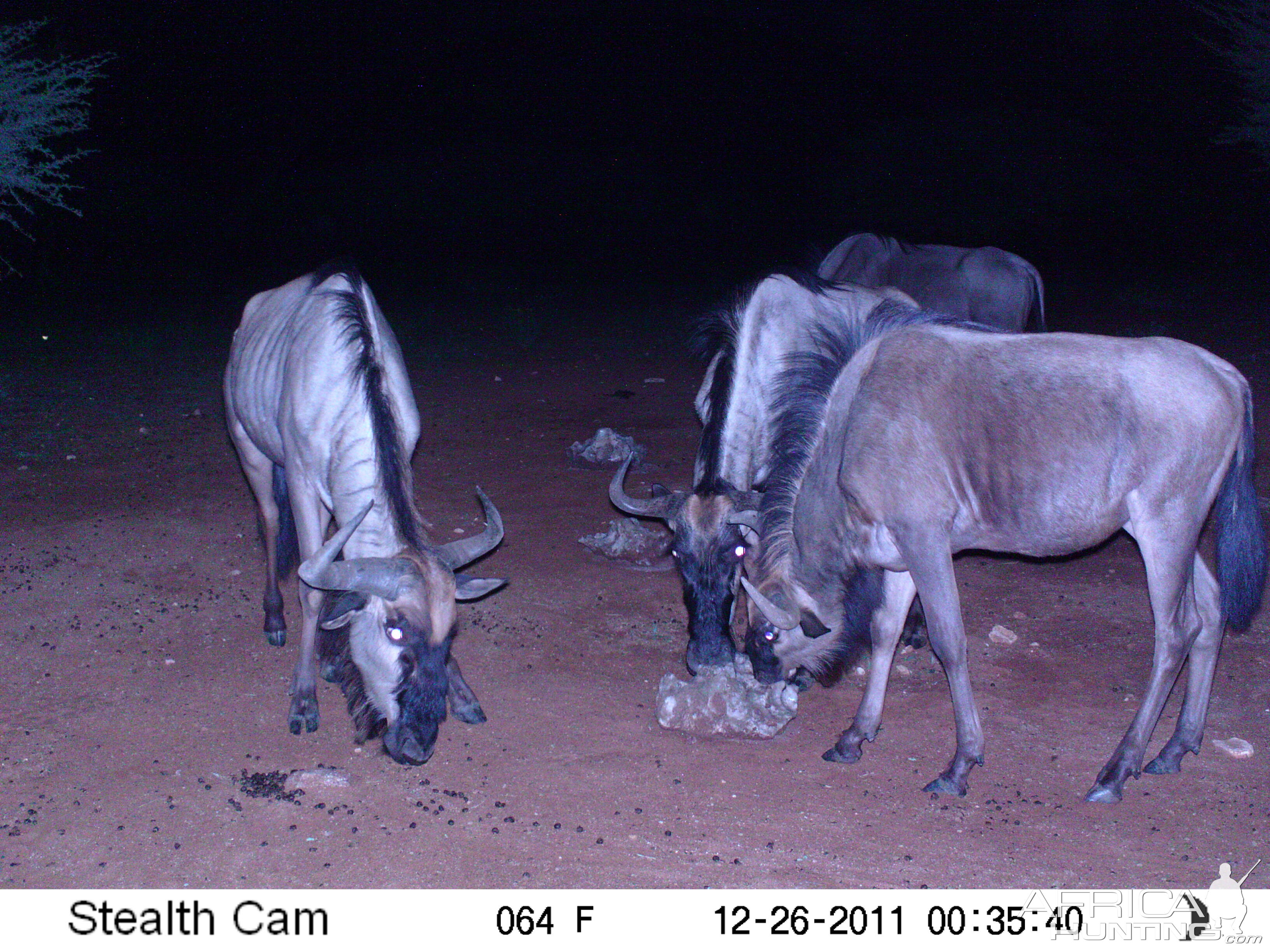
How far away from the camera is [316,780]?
4340 mm

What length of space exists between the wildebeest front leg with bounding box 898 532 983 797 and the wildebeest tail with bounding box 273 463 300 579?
3.34 metres

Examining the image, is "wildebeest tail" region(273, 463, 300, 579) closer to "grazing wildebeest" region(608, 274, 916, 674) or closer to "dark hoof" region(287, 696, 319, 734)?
"dark hoof" region(287, 696, 319, 734)

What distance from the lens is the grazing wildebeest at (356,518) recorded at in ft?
13.8

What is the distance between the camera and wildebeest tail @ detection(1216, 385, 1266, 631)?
4.41 m

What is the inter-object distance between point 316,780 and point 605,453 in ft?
14.9

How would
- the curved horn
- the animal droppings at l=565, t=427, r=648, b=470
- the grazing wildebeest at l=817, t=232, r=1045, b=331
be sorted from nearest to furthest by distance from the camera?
the curved horn < the animal droppings at l=565, t=427, r=648, b=470 < the grazing wildebeest at l=817, t=232, r=1045, b=331

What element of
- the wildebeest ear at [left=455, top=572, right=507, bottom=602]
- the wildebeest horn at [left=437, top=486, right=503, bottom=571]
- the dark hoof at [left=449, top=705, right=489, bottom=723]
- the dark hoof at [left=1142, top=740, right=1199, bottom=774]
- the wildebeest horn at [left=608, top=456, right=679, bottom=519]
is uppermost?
the wildebeest horn at [left=437, top=486, right=503, bottom=571]

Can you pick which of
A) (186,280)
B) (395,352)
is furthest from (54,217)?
(395,352)

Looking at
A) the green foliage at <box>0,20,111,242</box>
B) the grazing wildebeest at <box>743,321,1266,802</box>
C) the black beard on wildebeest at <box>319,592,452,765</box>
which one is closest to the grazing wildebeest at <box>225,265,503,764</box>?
the black beard on wildebeest at <box>319,592,452,765</box>

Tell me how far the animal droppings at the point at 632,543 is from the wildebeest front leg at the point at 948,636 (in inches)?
97.6

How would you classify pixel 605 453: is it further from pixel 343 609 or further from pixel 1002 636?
pixel 343 609

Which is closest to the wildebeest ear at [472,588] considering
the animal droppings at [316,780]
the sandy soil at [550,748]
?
the sandy soil at [550,748]

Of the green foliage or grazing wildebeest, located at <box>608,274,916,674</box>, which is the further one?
the green foliage

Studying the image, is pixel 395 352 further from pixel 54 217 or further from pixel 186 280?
pixel 54 217
